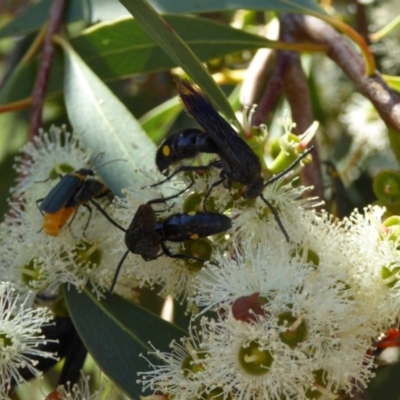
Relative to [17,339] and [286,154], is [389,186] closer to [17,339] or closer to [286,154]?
[286,154]

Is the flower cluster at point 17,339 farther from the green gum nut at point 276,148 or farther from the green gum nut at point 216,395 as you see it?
the green gum nut at point 276,148

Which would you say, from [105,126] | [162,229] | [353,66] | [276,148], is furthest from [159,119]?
[162,229]

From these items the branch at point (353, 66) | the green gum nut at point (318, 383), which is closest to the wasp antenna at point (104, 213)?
the green gum nut at point (318, 383)

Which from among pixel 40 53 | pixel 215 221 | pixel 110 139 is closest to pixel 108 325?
pixel 215 221

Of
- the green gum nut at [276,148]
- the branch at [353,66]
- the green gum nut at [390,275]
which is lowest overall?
the green gum nut at [390,275]

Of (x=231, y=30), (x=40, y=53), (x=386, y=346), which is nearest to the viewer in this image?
(x=386, y=346)

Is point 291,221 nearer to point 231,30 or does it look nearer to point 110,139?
point 110,139

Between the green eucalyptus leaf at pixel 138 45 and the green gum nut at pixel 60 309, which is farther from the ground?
the green eucalyptus leaf at pixel 138 45
